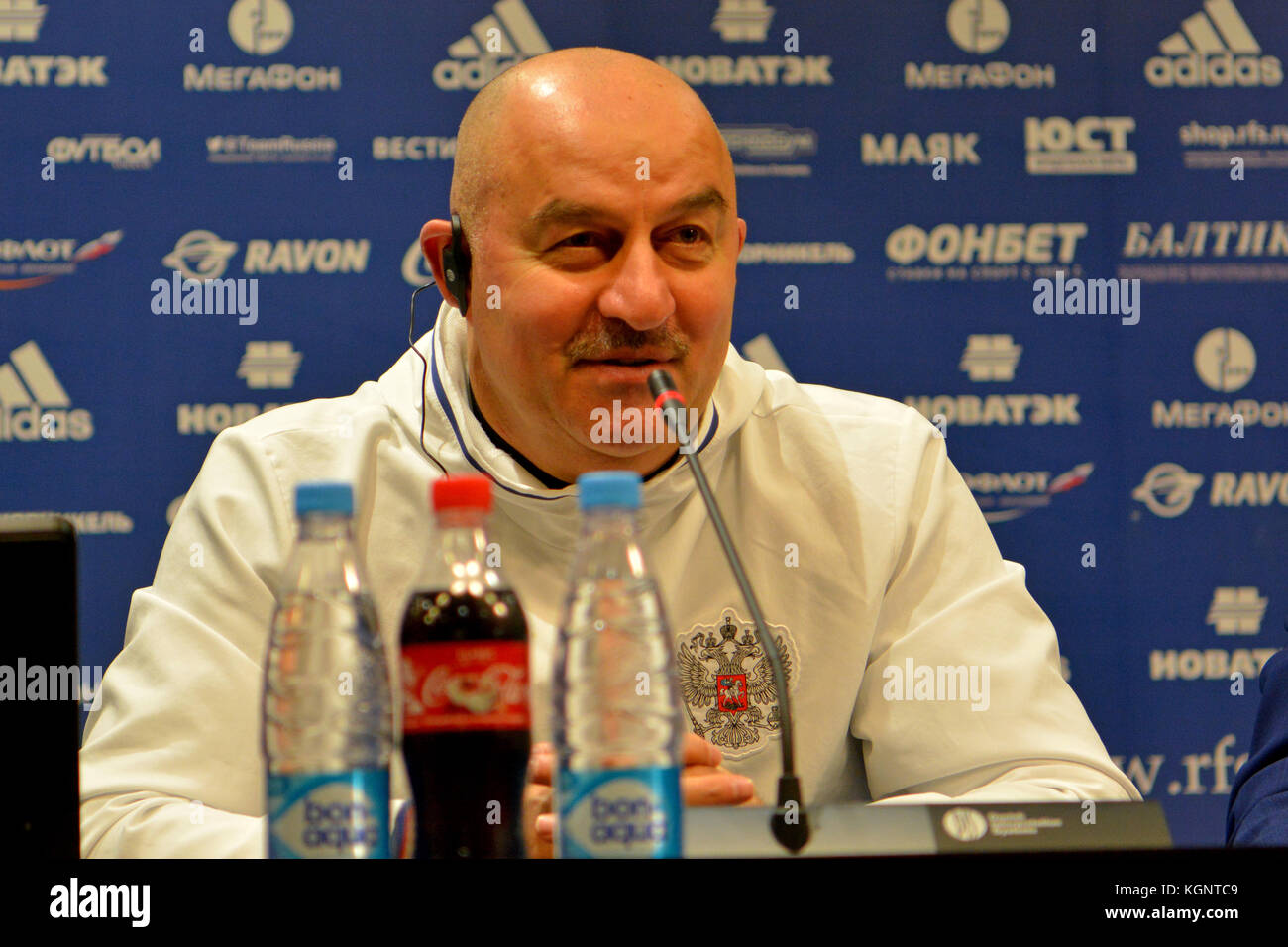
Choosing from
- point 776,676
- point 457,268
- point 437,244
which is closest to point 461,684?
point 776,676

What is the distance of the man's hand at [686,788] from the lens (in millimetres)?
847

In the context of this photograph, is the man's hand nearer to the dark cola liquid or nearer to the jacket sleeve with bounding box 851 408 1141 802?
the dark cola liquid

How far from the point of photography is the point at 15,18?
2930 mm

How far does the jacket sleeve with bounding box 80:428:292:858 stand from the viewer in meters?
1.21

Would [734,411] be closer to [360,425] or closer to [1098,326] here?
[360,425]

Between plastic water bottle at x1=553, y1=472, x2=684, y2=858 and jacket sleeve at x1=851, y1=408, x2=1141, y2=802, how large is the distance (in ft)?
2.23

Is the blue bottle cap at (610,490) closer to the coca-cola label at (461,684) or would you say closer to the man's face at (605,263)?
the coca-cola label at (461,684)

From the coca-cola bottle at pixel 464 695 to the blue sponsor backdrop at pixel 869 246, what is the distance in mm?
2228

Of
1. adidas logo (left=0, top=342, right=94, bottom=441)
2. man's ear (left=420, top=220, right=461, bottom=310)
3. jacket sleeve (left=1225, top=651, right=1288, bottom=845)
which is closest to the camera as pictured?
jacket sleeve (left=1225, top=651, right=1288, bottom=845)


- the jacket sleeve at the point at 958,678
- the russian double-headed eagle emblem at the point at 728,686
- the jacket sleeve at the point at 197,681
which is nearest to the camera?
the jacket sleeve at the point at 197,681

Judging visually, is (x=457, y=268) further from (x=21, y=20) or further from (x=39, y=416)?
(x=21, y=20)

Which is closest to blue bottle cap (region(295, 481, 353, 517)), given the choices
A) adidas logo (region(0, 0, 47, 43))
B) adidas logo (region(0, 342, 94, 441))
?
adidas logo (region(0, 342, 94, 441))

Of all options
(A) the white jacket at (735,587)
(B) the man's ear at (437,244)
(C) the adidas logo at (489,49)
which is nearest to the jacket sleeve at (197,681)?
(A) the white jacket at (735,587)
